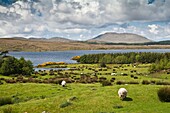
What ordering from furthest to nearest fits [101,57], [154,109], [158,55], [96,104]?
[101,57] → [158,55] → [96,104] → [154,109]

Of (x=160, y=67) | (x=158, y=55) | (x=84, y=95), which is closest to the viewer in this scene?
(x=84, y=95)

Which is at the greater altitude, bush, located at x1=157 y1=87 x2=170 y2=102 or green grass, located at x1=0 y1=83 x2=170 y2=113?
bush, located at x1=157 y1=87 x2=170 y2=102

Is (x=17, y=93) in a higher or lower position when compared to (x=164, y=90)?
lower

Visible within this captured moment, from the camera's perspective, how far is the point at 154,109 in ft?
66.8

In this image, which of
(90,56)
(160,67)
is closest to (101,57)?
(90,56)

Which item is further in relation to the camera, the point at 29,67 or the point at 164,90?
the point at 29,67

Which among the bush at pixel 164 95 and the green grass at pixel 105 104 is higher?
the bush at pixel 164 95

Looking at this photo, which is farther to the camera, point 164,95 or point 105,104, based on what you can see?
point 164,95

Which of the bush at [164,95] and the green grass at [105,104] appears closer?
the green grass at [105,104]

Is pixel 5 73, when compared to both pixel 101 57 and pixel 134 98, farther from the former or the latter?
pixel 101 57

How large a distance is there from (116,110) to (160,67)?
62.3 m

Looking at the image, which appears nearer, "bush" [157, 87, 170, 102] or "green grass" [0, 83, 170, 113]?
"green grass" [0, 83, 170, 113]

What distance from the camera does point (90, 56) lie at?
6550 inches

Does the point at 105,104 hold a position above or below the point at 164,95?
below
